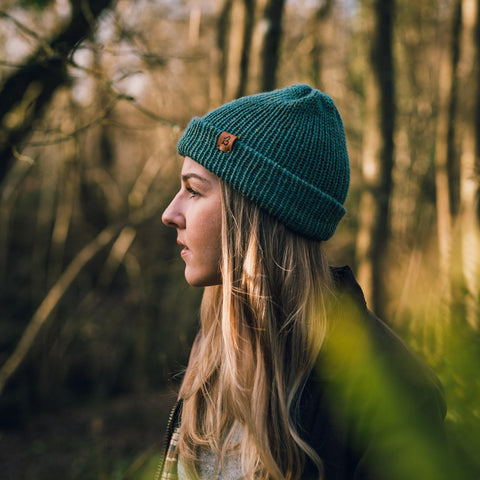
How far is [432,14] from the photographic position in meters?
7.93

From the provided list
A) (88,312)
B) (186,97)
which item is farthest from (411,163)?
(88,312)

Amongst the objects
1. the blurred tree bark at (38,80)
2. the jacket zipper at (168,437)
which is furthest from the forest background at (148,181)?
the jacket zipper at (168,437)

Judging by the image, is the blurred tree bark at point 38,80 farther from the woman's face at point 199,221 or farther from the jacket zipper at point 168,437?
the jacket zipper at point 168,437

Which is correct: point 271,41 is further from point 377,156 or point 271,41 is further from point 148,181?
point 148,181

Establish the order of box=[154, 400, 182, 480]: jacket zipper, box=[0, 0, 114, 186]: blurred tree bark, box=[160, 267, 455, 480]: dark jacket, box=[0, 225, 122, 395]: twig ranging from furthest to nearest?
box=[0, 225, 122, 395]: twig → box=[0, 0, 114, 186]: blurred tree bark → box=[154, 400, 182, 480]: jacket zipper → box=[160, 267, 455, 480]: dark jacket

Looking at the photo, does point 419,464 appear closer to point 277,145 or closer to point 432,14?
point 277,145

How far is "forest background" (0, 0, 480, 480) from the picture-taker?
347cm

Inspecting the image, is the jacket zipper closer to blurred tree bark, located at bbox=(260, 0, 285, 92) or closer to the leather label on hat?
the leather label on hat

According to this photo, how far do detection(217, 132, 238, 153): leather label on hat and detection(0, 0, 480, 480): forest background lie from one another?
1329 mm

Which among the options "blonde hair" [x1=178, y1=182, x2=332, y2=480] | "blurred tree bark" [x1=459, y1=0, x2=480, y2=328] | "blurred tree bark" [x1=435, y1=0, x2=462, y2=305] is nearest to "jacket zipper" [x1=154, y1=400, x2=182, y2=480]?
"blonde hair" [x1=178, y1=182, x2=332, y2=480]

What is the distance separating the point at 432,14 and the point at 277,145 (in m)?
7.92

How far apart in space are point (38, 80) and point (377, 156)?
3078 mm

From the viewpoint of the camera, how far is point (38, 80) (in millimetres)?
2854

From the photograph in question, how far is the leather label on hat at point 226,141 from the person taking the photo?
1.63 meters
